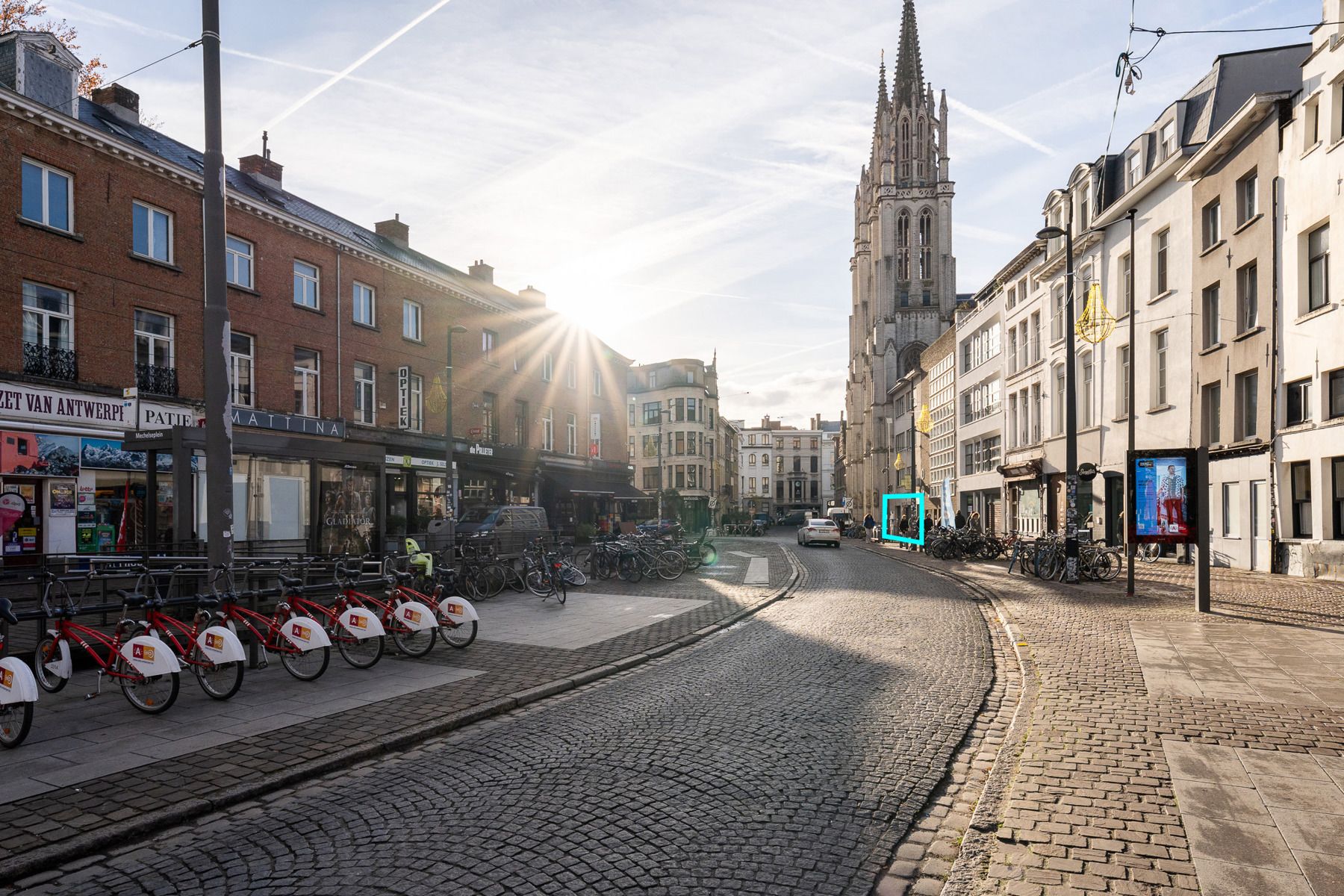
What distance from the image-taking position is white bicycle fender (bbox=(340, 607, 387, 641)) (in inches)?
363

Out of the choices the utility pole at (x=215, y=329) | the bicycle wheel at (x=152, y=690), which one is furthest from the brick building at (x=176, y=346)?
the bicycle wheel at (x=152, y=690)

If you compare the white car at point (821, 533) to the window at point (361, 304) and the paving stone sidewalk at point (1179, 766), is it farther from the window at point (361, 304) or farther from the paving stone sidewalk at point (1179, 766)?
the paving stone sidewalk at point (1179, 766)

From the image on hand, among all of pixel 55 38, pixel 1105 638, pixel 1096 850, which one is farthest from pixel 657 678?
pixel 55 38

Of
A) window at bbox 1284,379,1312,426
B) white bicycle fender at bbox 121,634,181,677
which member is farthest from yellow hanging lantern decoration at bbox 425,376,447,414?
window at bbox 1284,379,1312,426

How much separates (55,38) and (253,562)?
16922mm

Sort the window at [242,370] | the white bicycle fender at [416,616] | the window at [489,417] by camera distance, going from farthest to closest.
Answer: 1. the window at [489,417]
2. the window at [242,370]
3. the white bicycle fender at [416,616]

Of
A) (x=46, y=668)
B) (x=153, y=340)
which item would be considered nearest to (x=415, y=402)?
(x=153, y=340)

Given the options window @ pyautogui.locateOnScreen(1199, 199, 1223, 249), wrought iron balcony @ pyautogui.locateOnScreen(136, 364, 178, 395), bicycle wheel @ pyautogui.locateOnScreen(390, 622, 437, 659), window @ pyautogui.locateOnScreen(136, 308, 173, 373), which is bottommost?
bicycle wheel @ pyautogui.locateOnScreen(390, 622, 437, 659)

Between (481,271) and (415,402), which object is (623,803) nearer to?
(415,402)

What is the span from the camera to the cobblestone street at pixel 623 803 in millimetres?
4152

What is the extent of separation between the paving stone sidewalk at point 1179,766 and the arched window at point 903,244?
2866 inches

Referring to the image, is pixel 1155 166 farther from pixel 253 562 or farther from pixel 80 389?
pixel 80 389

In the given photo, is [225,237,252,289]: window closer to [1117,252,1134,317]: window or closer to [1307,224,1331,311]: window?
[1307,224,1331,311]: window

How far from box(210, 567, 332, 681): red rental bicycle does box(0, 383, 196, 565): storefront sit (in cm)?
1048
